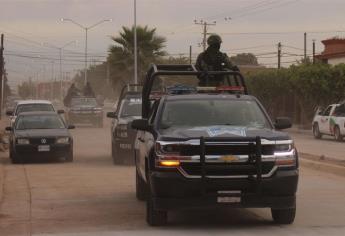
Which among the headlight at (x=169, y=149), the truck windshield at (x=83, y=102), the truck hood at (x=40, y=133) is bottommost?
the truck hood at (x=40, y=133)

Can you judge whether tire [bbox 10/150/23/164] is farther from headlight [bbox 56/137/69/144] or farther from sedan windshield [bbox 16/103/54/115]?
sedan windshield [bbox 16/103/54/115]

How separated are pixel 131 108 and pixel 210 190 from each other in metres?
11.6

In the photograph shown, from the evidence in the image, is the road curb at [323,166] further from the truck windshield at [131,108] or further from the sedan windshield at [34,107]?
the sedan windshield at [34,107]

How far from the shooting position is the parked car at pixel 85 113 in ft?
145

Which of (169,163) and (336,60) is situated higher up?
(336,60)

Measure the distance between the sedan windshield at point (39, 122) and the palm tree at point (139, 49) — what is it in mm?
33264

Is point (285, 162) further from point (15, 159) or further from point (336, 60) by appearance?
point (336, 60)

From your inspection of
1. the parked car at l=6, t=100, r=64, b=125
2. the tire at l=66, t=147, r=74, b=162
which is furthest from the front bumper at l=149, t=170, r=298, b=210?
the parked car at l=6, t=100, r=64, b=125

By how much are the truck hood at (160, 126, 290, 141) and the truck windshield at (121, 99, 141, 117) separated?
10.5 meters

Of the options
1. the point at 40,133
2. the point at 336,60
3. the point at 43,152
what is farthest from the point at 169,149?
the point at 336,60

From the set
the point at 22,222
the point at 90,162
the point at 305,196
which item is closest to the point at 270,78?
the point at 90,162

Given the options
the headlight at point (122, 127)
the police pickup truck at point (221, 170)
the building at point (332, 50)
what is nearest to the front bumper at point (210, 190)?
the police pickup truck at point (221, 170)

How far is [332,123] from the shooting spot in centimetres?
3322

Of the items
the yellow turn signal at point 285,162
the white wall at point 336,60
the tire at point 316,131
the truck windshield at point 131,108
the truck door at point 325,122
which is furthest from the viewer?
the white wall at point 336,60
